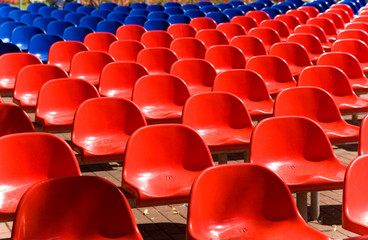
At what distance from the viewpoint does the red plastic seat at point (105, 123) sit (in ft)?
17.0

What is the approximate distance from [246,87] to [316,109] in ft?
3.09

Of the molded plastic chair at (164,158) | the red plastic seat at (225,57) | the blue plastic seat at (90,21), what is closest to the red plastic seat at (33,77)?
the red plastic seat at (225,57)

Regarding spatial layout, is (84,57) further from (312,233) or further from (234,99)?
(312,233)

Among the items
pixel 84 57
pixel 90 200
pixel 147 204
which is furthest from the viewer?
pixel 84 57

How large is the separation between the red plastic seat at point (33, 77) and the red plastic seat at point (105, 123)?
4.87ft

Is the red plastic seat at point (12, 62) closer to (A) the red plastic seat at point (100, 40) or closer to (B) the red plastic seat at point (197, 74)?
(B) the red plastic seat at point (197, 74)

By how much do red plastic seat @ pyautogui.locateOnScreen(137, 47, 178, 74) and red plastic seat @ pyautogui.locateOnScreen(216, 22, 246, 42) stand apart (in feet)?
9.51

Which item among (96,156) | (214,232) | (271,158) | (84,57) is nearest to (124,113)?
(96,156)

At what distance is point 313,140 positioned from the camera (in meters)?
4.75

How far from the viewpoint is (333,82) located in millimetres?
6617

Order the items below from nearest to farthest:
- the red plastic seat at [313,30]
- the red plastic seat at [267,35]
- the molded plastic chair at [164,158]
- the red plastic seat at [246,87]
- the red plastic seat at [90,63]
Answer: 1. the molded plastic chair at [164,158]
2. the red plastic seat at [246,87]
3. the red plastic seat at [90,63]
4. the red plastic seat at [267,35]
5. the red plastic seat at [313,30]

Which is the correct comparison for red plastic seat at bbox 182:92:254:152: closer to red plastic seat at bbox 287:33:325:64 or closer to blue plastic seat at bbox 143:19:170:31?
red plastic seat at bbox 287:33:325:64

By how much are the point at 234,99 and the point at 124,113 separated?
0.93 m

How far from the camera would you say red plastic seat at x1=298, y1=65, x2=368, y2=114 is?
6.52 metres
